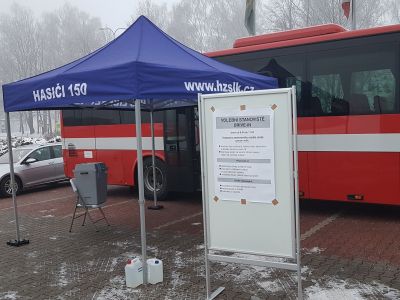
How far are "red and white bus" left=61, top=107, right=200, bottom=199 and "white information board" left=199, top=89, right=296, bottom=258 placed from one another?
4894 mm

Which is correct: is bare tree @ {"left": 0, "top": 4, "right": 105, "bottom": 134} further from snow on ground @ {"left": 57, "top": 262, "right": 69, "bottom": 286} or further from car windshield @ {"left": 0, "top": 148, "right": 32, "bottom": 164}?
snow on ground @ {"left": 57, "top": 262, "right": 69, "bottom": 286}

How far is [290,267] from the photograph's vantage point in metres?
4.10

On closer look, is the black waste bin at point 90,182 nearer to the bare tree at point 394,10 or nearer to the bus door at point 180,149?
the bus door at point 180,149

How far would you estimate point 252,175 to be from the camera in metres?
4.21

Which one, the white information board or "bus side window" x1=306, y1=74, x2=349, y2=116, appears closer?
the white information board

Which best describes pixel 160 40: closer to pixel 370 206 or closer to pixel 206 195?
pixel 206 195

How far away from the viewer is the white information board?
13.3 ft

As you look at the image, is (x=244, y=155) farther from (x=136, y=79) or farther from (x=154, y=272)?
(x=154, y=272)

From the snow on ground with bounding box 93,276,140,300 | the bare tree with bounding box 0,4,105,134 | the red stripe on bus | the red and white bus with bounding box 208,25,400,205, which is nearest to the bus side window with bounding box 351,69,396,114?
the red and white bus with bounding box 208,25,400,205

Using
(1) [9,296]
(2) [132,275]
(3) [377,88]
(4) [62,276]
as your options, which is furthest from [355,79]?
(1) [9,296]

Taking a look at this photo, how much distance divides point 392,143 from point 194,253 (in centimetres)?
361

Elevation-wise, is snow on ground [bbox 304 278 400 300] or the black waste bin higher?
the black waste bin

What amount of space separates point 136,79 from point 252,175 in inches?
64.1

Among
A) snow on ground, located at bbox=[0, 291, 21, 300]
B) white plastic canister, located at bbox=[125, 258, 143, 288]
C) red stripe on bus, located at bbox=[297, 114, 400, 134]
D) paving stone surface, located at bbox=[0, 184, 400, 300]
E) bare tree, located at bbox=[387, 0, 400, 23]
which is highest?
bare tree, located at bbox=[387, 0, 400, 23]
